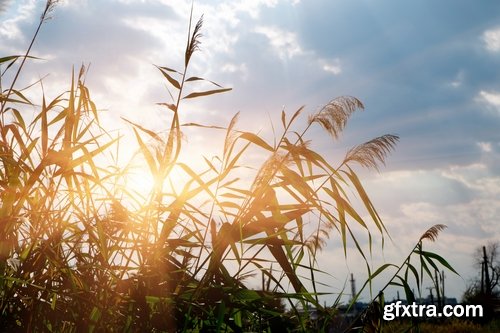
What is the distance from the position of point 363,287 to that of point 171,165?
1100mm

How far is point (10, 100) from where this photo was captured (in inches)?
125

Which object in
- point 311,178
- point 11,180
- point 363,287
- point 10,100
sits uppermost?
point 10,100

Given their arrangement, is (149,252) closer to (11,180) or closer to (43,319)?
(43,319)

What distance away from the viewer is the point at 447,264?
10.2 feet

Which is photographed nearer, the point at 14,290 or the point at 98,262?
the point at 14,290

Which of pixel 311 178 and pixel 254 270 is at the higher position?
pixel 311 178

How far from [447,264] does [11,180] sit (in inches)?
Answer: 86.0

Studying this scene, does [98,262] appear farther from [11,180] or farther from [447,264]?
[447,264]

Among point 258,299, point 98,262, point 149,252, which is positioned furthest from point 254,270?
point 98,262

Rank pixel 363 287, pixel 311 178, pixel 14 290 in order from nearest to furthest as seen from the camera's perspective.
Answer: pixel 14 290, pixel 363 287, pixel 311 178

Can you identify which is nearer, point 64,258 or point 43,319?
point 43,319

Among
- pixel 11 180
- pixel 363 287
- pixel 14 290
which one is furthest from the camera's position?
pixel 363 287

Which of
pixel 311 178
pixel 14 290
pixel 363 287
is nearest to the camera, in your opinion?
pixel 14 290

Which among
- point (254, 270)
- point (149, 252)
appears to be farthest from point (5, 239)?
point (254, 270)
